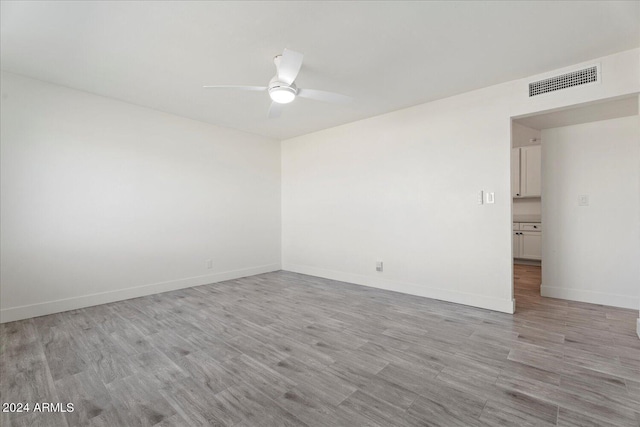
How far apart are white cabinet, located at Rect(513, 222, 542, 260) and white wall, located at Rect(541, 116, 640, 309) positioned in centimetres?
189

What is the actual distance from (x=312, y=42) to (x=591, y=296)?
14.3 feet

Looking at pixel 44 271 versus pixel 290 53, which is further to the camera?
pixel 44 271

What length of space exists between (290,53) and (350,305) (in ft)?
9.08

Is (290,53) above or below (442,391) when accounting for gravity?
above

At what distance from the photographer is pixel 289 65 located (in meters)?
2.35

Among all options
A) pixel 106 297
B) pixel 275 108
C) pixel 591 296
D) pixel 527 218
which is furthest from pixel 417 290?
pixel 106 297

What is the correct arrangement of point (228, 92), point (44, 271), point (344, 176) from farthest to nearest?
point (344, 176), point (228, 92), point (44, 271)

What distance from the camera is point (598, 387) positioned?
1.82 metres

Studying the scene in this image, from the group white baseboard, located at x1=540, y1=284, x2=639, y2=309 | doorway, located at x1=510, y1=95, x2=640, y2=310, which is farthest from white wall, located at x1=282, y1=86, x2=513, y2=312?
white baseboard, located at x1=540, y1=284, x2=639, y2=309

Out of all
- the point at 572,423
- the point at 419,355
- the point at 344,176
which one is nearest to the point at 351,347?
the point at 419,355

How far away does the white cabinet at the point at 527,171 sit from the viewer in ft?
17.9

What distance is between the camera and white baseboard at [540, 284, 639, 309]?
3.29m

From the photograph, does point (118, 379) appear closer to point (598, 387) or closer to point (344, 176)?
point (598, 387)

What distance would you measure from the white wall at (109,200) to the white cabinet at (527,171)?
17.1 feet
